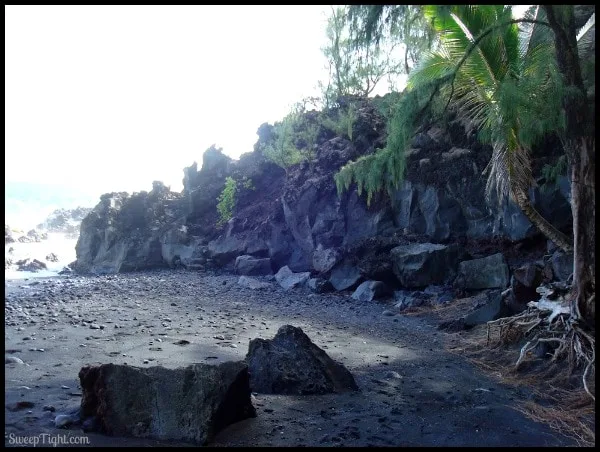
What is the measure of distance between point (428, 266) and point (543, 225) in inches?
212

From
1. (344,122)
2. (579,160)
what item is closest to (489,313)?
(579,160)

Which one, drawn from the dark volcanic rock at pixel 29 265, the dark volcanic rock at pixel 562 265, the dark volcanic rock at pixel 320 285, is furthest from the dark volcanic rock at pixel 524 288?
the dark volcanic rock at pixel 29 265

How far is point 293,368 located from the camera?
5.21 metres

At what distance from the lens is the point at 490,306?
873cm

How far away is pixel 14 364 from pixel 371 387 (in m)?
4.18

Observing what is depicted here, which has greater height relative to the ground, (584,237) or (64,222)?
(64,222)

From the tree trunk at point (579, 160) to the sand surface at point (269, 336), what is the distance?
178cm

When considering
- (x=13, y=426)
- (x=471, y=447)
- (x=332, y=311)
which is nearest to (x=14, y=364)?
(x=13, y=426)

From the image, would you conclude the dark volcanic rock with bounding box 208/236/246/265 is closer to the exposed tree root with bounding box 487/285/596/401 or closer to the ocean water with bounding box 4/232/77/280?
the ocean water with bounding box 4/232/77/280

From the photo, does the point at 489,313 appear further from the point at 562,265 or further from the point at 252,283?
the point at 252,283

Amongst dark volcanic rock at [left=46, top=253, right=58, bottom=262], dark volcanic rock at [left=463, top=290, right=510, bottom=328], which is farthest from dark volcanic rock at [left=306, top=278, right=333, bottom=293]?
dark volcanic rock at [left=46, top=253, right=58, bottom=262]

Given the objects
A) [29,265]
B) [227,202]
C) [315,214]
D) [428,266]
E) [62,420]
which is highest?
[227,202]

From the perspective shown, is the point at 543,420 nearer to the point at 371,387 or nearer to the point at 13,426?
the point at 371,387

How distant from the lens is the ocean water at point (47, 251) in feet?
72.8
